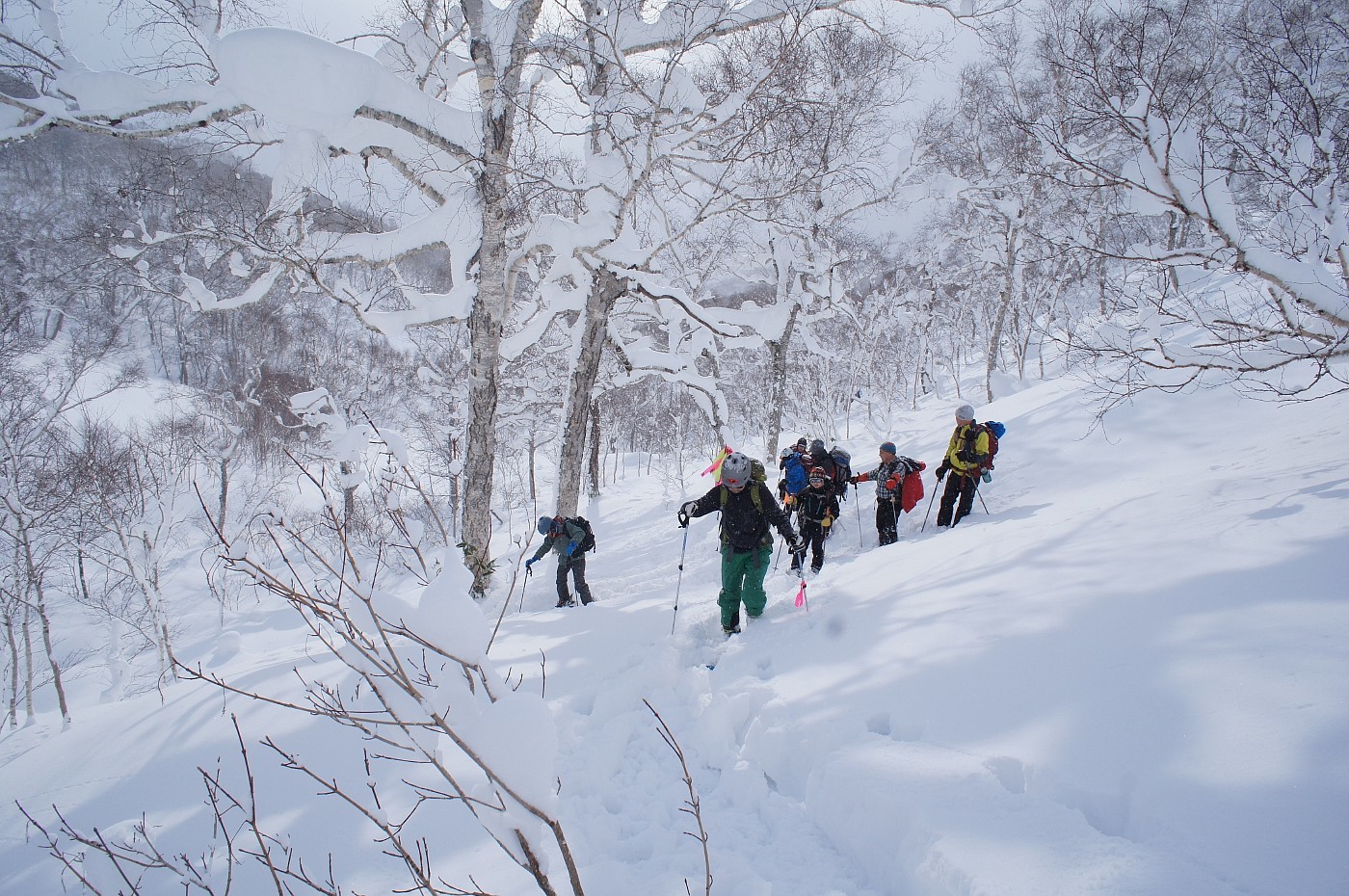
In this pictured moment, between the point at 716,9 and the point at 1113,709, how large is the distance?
20.3 ft

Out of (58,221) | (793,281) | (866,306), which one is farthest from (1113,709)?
(58,221)

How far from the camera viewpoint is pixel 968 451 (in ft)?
21.6

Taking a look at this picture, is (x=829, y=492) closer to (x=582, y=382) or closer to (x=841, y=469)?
(x=841, y=469)

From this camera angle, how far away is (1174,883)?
1.70m

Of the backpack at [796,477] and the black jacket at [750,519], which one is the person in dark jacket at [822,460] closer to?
the backpack at [796,477]

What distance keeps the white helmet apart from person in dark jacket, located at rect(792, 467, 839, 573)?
202 cm

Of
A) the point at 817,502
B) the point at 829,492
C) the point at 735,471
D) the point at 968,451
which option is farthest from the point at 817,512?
the point at 735,471

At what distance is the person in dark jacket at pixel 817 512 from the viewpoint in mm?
6348

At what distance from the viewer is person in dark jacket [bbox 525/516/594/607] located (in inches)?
253

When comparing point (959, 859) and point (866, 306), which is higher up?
point (866, 306)

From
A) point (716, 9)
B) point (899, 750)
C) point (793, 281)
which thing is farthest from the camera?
point (793, 281)

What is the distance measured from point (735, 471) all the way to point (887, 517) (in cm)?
342

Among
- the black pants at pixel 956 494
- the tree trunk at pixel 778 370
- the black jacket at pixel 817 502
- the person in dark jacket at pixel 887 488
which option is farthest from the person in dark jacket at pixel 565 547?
the tree trunk at pixel 778 370

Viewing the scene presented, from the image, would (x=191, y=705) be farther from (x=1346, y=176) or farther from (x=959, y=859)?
(x=1346, y=176)
